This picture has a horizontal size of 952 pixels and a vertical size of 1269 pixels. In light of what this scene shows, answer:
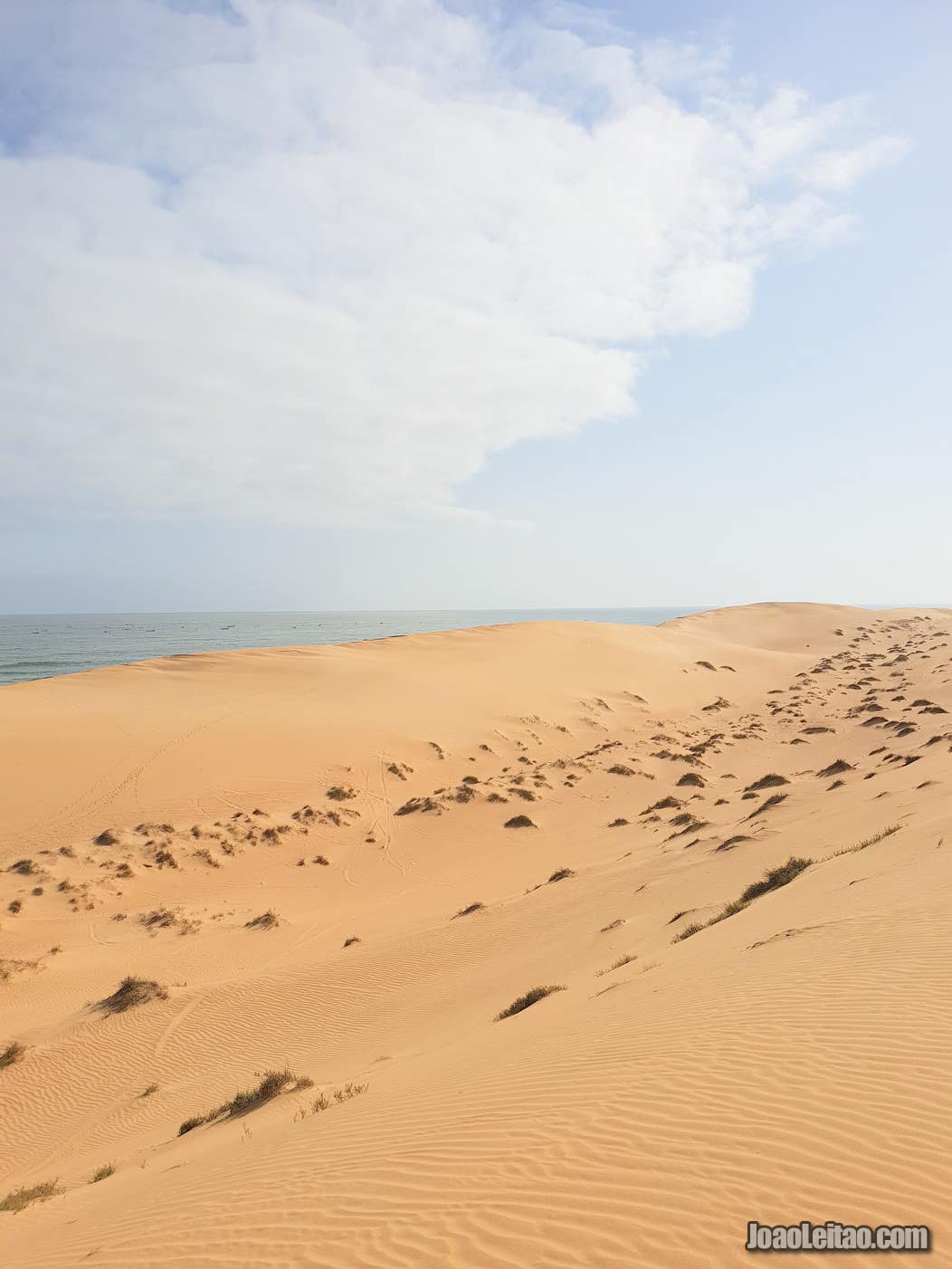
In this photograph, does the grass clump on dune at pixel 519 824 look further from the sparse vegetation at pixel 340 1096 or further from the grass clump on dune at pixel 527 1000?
the sparse vegetation at pixel 340 1096

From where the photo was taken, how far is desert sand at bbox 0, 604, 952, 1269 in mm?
3902

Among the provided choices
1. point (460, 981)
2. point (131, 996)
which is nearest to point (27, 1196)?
point (131, 996)

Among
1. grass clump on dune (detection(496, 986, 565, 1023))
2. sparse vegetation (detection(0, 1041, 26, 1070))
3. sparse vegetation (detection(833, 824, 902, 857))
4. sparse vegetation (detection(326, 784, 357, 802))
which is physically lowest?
sparse vegetation (detection(0, 1041, 26, 1070))

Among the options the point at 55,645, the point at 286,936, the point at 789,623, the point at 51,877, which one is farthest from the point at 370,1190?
the point at 55,645

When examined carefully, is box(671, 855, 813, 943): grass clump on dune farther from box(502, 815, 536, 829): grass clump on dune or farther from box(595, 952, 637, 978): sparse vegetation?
box(502, 815, 536, 829): grass clump on dune

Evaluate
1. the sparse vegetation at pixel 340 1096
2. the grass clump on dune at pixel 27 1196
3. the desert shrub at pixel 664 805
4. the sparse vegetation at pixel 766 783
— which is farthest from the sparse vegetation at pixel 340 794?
the sparse vegetation at pixel 340 1096

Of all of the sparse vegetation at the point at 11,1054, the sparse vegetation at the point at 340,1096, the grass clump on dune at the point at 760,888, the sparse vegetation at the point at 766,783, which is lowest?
the sparse vegetation at the point at 11,1054

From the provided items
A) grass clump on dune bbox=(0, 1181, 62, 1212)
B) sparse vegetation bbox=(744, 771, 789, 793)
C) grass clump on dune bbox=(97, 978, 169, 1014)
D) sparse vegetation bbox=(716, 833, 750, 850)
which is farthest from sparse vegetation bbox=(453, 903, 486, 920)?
sparse vegetation bbox=(744, 771, 789, 793)

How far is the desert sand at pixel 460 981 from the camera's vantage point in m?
3.90

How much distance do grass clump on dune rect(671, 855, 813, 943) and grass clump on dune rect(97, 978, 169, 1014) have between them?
8443mm

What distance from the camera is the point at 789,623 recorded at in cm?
7988

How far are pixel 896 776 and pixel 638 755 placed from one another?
34.0 ft

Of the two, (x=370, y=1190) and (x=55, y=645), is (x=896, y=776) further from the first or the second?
(x=55, y=645)

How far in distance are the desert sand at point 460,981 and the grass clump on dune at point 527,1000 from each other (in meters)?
0.17
